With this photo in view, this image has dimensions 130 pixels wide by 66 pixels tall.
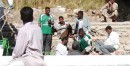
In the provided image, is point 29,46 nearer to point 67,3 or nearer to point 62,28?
point 62,28

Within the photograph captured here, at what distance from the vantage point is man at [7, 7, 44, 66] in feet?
22.1

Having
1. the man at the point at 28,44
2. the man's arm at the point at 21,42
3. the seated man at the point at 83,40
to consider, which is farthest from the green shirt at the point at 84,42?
the man's arm at the point at 21,42

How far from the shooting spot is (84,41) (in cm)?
1275

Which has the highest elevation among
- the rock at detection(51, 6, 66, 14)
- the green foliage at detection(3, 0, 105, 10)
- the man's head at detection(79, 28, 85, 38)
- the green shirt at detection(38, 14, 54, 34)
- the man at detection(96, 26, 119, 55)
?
the green foliage at detection(3, 0, 105, 10)

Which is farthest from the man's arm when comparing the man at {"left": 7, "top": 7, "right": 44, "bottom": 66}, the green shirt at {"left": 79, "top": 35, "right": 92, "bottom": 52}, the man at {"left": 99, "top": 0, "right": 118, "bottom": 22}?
the man at {"left": 99, "top": 0, "right": 118, "bottom": 22}

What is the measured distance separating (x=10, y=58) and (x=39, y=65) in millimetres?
713

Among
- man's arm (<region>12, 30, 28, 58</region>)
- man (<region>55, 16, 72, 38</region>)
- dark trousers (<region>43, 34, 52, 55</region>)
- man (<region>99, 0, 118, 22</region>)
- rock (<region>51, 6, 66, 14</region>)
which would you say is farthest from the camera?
rock (<region>51, 6, 66, 14</region>)

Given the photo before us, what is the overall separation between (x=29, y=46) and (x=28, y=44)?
0.10 ft

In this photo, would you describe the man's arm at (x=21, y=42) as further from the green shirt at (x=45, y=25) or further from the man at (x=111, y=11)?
the man at (x=111, y=11)

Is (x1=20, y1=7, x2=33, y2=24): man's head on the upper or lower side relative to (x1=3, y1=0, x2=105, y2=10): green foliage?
upper

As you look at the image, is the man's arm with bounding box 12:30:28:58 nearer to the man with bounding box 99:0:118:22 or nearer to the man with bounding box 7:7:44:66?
the man with bounding box 7:7:44:66

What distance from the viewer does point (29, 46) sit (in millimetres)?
6773

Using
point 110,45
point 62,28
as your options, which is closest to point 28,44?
point 110,45

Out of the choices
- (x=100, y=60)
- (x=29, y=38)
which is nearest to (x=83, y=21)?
(x=100, y=60)
